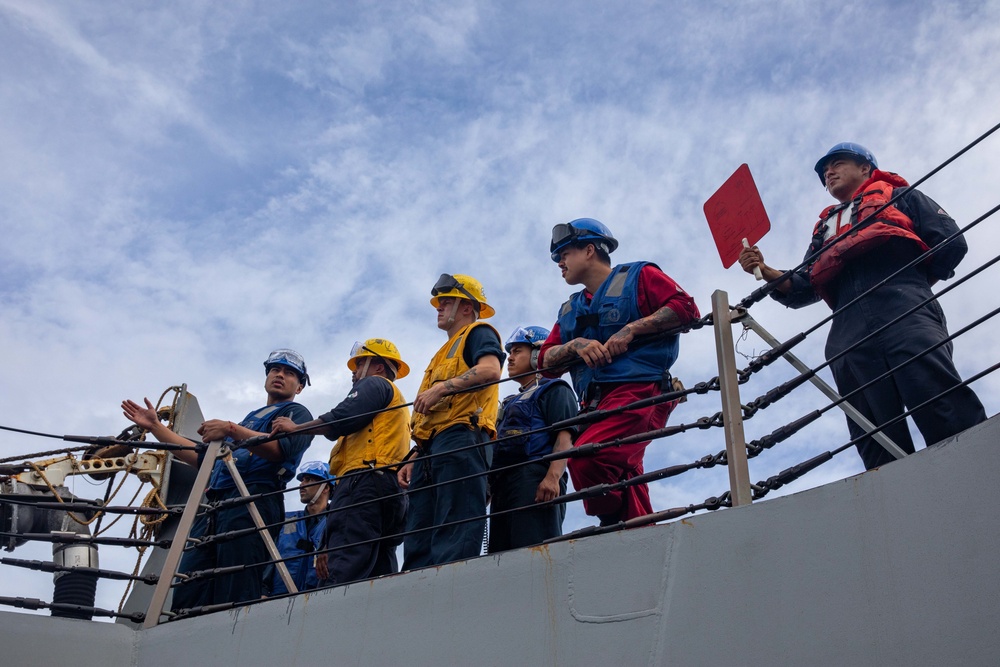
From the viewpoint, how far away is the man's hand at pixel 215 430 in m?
4.58

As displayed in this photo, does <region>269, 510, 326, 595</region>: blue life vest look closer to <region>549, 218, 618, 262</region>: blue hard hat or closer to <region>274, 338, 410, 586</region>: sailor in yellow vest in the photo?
<region>274, 338, 410, 586</region>: sailor in yellow vest

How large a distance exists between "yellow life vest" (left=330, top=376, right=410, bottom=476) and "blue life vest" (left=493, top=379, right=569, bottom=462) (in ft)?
1.64

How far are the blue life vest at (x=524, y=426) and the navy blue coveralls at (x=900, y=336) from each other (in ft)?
4.37

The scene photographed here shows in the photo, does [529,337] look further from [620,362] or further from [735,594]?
[735,594]

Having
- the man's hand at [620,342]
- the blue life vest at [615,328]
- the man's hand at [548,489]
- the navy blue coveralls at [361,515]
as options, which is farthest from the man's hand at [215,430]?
the man's hand at [620,342]

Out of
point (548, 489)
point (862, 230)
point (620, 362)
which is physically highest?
point (862, 230)

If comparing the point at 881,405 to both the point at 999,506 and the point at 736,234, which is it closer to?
the point at 736,234

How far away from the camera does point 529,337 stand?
5578 mm

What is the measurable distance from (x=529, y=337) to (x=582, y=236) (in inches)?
35.0

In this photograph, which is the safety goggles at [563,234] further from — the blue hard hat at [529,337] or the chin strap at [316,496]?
the chin strap at [316,496]

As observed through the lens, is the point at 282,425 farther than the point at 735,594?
Yes

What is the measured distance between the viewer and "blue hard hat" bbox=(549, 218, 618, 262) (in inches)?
192

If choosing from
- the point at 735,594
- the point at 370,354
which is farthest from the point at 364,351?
the point at 735,594

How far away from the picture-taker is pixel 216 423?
4609 mm
